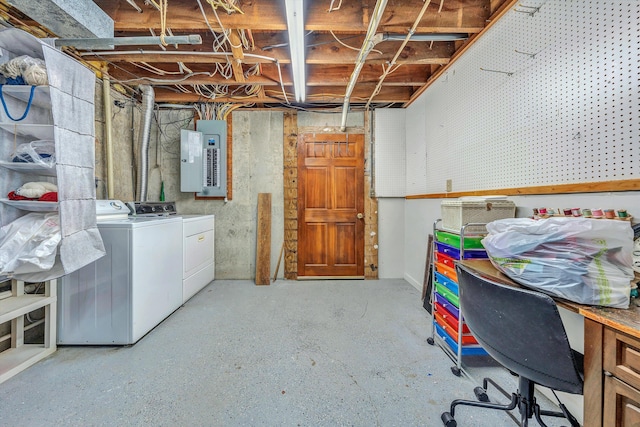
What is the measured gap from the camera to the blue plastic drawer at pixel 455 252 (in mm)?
1748

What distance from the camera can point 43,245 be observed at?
1522 mm

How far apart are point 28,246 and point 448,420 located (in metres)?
2.72

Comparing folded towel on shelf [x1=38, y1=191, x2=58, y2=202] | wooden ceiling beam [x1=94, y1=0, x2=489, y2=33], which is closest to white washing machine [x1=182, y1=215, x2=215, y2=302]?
folded towel on shelf [x1=38, y1=191, x2=58, y2=202]

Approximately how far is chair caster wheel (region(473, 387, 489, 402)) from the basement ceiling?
2644 millimetres

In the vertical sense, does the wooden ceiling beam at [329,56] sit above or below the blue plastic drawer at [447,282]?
above

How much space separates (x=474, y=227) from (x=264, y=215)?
2772 millimetres

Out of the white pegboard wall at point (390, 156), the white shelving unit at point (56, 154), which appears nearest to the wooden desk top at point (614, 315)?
the white shelving unit at point (56, 154)

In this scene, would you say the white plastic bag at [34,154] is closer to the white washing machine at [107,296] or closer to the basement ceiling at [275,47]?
the white washing machine at [107,296]

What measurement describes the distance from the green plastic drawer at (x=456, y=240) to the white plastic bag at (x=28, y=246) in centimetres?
270

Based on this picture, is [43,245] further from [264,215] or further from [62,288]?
[264,215]

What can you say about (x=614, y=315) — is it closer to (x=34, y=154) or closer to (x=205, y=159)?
→ (x=34, y=154)

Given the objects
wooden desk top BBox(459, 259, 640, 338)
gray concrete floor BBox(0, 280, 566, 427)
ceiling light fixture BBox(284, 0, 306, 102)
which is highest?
ceiling light fixture BBox(284, 0, 306, 102)

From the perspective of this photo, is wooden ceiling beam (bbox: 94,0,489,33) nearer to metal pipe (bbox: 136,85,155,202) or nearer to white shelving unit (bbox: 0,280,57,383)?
metal pipe (bbox: 136,85,155,202)

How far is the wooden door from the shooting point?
12.3 feet
